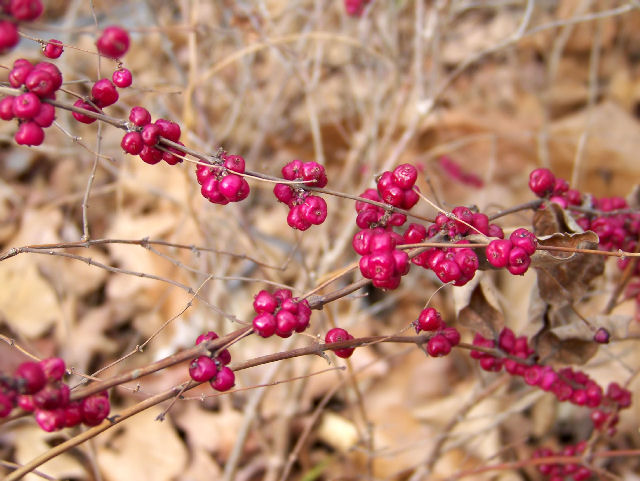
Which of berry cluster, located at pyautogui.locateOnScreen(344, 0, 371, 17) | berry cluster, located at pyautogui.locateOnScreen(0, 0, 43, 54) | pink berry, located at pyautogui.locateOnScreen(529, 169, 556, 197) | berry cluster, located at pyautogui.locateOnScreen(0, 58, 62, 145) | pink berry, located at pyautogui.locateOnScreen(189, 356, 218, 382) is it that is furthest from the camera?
berry cluster, located at pyautogui.locateOnScreen(344, 0, 371, 17)

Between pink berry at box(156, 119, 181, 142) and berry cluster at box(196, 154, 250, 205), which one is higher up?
pink berry at box(156, 119, 181, 142)

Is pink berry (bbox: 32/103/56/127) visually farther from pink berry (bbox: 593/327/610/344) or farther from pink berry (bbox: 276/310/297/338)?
pink berry (bbox: 593/327/610/344)

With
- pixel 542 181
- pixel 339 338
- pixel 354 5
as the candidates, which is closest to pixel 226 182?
pixel 339 338

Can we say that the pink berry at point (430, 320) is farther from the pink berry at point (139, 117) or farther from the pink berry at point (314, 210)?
the pink berry at point (139, 117)

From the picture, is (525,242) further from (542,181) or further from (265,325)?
(265,325)

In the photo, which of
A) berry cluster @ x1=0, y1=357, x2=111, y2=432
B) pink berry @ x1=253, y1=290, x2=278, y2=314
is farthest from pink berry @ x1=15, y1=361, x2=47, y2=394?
pink berry @ x1=253, y1=290, x2=278, y2=314

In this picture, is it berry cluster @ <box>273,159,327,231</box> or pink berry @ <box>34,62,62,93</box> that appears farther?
berry cluster @ <box>273,159,327,231</box>

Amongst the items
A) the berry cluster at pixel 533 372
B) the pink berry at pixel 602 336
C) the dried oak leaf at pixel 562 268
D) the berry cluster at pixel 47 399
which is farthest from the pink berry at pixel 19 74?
the pink berry at pixel 602 336
